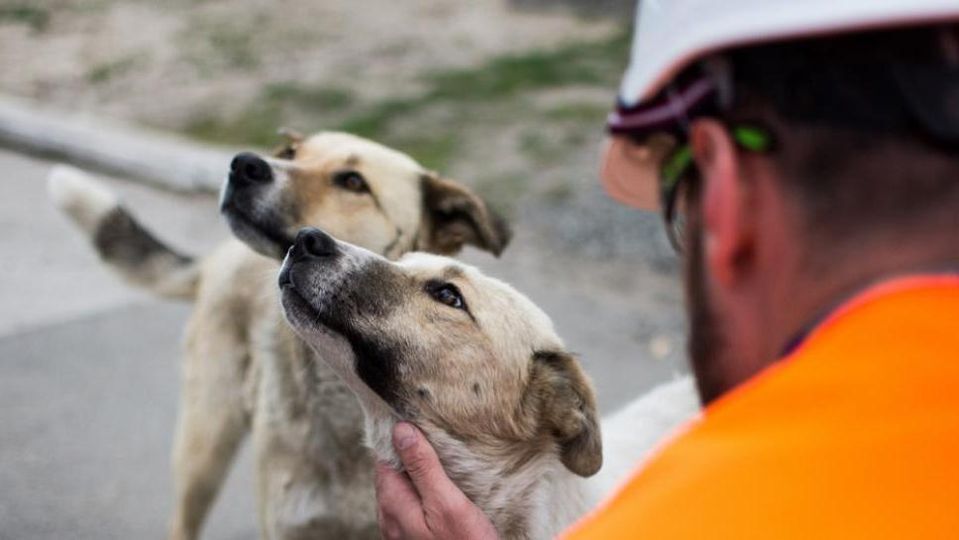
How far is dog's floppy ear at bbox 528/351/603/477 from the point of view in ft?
8.39

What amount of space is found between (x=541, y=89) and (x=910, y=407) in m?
8.35

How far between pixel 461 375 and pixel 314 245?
0.41 meters

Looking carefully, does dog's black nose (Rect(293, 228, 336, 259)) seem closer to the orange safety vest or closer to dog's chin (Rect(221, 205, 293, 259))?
dog's chin (Rect(221, 205, 293, 259))

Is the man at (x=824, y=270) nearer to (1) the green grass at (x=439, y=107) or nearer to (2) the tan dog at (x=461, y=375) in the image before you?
(2) the tan dog at (x=461, y=375)

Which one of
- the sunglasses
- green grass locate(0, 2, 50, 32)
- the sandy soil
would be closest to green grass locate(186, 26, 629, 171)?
the sandy soil

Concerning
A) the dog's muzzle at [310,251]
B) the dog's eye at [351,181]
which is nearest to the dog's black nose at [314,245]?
the dog's muzzle at [310,251]

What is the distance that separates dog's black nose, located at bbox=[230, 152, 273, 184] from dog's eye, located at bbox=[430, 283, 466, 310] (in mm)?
786

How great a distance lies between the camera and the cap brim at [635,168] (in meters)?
1.39

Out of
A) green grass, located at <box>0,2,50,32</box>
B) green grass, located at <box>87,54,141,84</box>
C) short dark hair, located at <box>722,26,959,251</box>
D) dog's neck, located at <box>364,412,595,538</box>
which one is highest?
short dark hair, located at <box>722,26,959,251</box>

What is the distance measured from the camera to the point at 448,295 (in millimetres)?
2689

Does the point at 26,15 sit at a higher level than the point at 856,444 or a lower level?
lower

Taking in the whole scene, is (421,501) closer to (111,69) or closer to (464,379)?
(464,379)

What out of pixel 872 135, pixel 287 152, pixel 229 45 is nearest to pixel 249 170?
pixel 287 152

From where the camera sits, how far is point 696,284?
124cm
